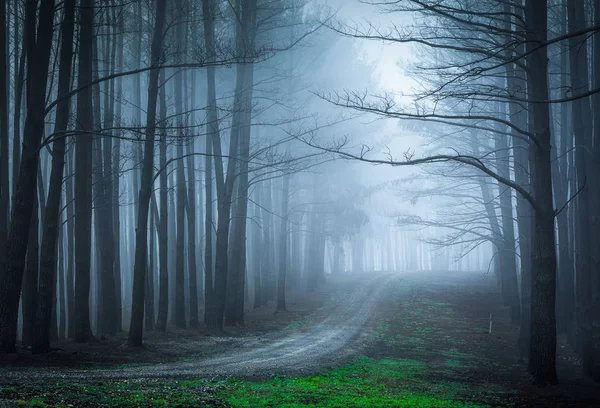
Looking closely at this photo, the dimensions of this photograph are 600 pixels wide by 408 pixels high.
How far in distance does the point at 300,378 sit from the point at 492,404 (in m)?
3.88

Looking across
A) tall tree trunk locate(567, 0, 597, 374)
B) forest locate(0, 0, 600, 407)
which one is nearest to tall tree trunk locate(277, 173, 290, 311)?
forest locate(0, 0, 600, 407)

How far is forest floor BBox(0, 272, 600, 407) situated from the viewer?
8.79m

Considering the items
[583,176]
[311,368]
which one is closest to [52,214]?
[311,368]

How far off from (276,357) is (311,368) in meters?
1.82

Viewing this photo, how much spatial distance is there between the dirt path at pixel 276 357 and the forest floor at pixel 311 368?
0.03 meters

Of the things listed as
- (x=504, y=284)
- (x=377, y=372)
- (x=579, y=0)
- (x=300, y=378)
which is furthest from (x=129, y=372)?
(x=504, y=284)

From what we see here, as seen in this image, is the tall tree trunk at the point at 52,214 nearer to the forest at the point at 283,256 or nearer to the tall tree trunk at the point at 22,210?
the forest at the point at 283,256

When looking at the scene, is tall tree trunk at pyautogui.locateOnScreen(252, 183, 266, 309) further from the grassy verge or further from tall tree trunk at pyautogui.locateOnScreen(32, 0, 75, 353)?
tall tree trunk at pyautogui.locateOnScreen(32, 0, 75, 353)

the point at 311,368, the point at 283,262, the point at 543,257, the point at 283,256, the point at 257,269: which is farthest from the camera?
the point at 257,269

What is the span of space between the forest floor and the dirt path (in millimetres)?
34

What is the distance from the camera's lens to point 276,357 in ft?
49.8

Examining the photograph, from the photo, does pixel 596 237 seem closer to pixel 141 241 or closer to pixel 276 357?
pixel 276 357

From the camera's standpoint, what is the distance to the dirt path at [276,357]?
10562 millimetres

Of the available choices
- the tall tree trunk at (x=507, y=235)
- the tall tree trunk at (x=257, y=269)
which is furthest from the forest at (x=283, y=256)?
the tall tree trunk at (x=257, y=269)
